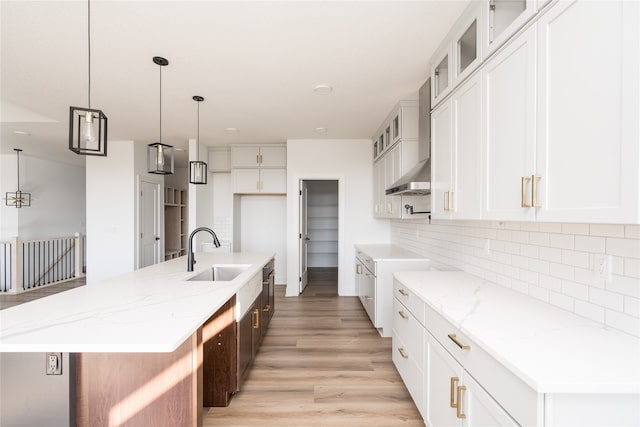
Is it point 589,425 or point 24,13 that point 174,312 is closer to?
point 589,425

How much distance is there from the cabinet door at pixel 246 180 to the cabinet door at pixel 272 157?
213mm

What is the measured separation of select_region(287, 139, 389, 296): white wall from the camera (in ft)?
16.7

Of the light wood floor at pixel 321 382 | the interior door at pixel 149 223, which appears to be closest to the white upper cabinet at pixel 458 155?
the light wood floor at pixel 321 382

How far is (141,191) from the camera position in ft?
17.7

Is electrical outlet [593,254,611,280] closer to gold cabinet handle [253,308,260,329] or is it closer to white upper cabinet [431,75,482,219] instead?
white upper cabinet [431,75,482,219]

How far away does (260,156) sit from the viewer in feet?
17.7

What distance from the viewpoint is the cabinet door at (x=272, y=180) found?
544 cm

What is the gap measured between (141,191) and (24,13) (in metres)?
3.82

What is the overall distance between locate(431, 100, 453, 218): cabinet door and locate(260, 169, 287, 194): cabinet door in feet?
11.1

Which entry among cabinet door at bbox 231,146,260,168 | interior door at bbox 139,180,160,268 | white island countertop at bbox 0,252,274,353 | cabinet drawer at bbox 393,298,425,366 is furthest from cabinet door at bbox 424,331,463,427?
interior door at bbox 139,180,160,268

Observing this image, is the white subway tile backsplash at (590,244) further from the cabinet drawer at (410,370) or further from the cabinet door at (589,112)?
the cabinet drawer at (410,370)

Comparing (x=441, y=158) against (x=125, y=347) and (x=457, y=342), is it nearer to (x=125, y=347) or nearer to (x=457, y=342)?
(x=457, y=342)

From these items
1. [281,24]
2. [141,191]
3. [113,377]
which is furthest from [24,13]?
[141,191]

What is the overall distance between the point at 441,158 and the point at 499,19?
2.93 feet
